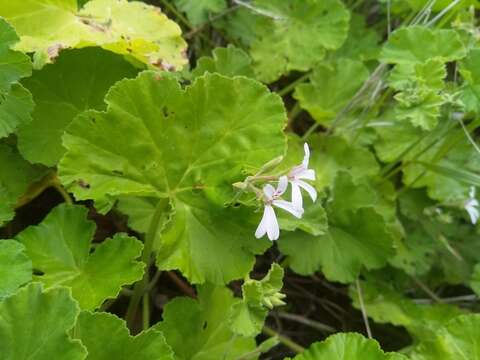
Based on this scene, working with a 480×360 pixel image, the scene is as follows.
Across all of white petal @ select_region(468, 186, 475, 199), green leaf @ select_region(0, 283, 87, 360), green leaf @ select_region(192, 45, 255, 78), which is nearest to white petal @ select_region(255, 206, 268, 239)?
green leaf @ select_region(0, 283, 87, 360)

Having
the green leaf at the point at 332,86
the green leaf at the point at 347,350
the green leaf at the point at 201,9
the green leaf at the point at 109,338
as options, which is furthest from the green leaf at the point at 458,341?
the green leaf at the point at 201,9

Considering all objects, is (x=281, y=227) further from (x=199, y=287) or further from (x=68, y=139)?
(x=68, y=139)

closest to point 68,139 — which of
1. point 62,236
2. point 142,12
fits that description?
point 62,236

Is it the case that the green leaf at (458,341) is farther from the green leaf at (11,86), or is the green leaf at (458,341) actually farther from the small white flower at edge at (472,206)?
the green leaf at (11,86)

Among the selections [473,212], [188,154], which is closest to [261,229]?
[188,154]

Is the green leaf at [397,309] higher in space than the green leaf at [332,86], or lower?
lower

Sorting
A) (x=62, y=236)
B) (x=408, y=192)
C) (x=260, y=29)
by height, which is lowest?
(x=408, y=192)
